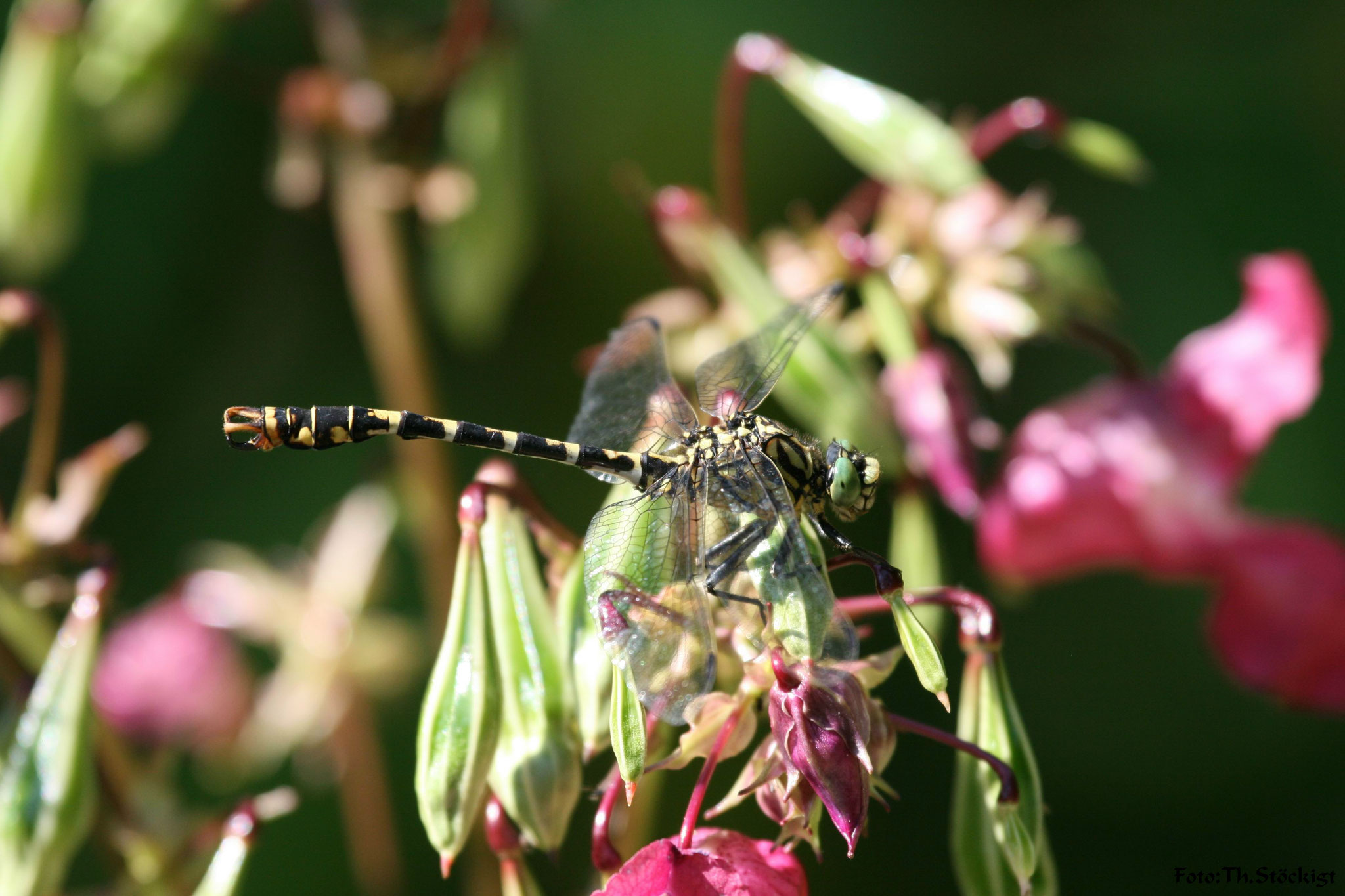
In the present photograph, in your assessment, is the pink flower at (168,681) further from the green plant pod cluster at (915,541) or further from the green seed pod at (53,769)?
the green plant pod cluster at (915,541)

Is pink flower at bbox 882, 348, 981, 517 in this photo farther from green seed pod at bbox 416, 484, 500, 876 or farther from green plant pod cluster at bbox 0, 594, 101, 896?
green plant pod cluster at bbox 0, 594, 101, 896

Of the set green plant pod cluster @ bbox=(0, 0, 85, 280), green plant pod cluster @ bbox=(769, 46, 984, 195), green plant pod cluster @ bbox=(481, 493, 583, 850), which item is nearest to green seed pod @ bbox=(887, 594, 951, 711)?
green plant pod cluster @ bbox=(481, 493, 583, 850)

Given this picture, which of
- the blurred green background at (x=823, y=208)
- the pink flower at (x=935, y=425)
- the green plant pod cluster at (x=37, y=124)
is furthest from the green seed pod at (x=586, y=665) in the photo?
the blurred green background at (x=823, y=208)

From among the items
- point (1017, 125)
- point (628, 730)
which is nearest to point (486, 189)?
point (1017, 125)

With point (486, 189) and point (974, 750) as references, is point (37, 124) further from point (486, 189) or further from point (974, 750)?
point (974, 750)

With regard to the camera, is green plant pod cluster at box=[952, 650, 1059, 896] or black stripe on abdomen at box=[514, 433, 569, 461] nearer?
green plant pod cluster at box=[952, 650, 1059, 896]

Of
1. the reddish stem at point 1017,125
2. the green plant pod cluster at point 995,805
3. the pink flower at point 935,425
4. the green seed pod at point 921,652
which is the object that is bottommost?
the green plant pod cluster at point 995,805
